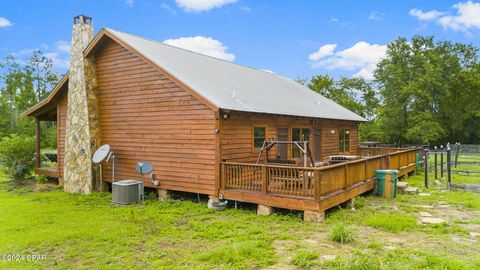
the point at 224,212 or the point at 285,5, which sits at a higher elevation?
the point at 285,5

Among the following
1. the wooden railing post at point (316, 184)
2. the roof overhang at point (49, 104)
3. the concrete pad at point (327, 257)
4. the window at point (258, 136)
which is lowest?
the concrete pad at point (327, 257)

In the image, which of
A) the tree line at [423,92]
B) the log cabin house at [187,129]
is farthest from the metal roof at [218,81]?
the tree line at [423,92]

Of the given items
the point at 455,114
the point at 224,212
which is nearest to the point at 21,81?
the point at 224,212

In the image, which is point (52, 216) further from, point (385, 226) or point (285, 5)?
point (285, 5)

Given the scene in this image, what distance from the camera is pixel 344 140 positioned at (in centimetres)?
1806

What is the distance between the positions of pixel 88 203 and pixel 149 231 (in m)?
4.27

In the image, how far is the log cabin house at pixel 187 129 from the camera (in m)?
9.02

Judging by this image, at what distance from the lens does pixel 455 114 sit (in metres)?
40.9

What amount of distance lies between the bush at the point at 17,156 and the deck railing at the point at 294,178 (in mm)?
10627

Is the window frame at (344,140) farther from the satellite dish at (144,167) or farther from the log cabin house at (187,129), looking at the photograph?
the satellite dish at (144,167)

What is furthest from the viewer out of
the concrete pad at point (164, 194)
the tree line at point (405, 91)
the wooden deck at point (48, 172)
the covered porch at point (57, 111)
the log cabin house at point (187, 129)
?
the tree line at point (405, 91)

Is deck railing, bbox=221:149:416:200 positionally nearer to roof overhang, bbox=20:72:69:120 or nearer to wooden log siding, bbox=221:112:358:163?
wooden log siding, bbox=221:112:358:163

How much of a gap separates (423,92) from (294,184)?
3724cm

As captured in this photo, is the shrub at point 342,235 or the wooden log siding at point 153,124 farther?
the wooden log siding at point 153,124
